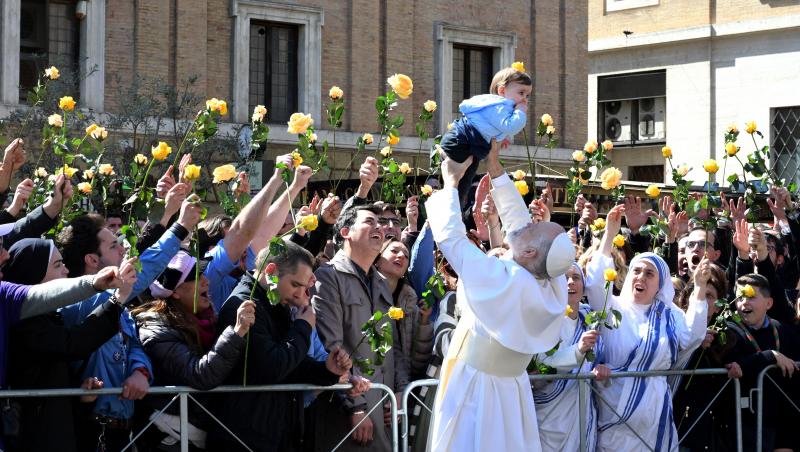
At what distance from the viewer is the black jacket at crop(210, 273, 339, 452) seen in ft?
23.5

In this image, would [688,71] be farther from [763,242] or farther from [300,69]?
[763,242]

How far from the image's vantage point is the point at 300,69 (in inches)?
1036

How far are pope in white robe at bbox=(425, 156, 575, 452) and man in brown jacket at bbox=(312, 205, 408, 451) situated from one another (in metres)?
1.07

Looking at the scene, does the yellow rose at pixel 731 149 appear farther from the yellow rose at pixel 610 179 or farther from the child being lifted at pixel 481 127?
the child being lifted at pixel 481 127

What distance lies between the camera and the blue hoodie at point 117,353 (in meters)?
6.97

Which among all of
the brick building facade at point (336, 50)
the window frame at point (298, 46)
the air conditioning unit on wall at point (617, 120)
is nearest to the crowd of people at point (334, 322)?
the brick building facade at point (336, 50)

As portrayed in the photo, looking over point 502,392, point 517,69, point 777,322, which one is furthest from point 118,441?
point 777,322

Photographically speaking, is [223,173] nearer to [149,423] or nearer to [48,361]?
[48,361]

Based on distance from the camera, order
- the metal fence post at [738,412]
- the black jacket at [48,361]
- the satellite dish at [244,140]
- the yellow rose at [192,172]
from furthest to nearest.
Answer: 1. the satellite dish at [244,140]
2. the metal fence post at [738,412]
3. the yellow rose at [192,172]
4. the black jacket at [48,361]

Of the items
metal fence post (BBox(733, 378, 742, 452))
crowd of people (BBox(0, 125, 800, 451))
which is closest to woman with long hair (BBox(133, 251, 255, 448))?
crowd of people (BBox(0, 125, 800, 451))

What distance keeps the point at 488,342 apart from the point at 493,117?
1234 mm

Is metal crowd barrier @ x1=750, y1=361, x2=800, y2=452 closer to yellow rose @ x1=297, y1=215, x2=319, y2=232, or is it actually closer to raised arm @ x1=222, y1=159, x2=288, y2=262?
raised arm @ x1=222, y1=159, x2=288, y2=262

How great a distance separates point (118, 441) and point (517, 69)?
120 inches

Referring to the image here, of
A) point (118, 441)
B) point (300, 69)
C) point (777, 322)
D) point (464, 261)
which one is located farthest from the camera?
point (300, 69)
